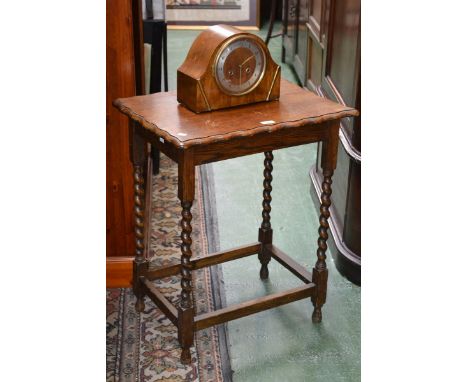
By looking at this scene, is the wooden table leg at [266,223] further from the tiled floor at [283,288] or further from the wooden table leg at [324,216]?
the wooden table leg at [324,216]

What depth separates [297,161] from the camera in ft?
16.1

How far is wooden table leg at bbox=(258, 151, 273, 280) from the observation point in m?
3.23

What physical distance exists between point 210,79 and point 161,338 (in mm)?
1114

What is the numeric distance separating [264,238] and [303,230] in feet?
1.96

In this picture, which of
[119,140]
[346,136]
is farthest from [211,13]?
[119,140]

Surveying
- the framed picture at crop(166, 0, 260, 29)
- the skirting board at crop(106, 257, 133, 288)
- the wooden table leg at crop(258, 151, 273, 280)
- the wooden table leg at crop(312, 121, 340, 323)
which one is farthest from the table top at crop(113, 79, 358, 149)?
the framed picture at crop(166, 0, 260, 29)

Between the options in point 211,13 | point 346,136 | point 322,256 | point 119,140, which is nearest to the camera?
point 322,256

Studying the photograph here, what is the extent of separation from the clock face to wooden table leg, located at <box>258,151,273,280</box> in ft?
2.03

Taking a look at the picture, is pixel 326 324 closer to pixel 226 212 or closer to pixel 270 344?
pixel 270 344

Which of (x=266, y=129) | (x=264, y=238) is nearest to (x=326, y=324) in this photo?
(x=264, y=238)

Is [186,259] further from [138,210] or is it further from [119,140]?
[119,140]

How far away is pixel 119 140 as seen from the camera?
3.19m

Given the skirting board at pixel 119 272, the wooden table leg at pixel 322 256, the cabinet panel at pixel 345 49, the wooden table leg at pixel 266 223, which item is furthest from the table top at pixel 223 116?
the skirting board at pixel 119 272

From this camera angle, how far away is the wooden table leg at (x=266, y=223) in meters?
3.23
